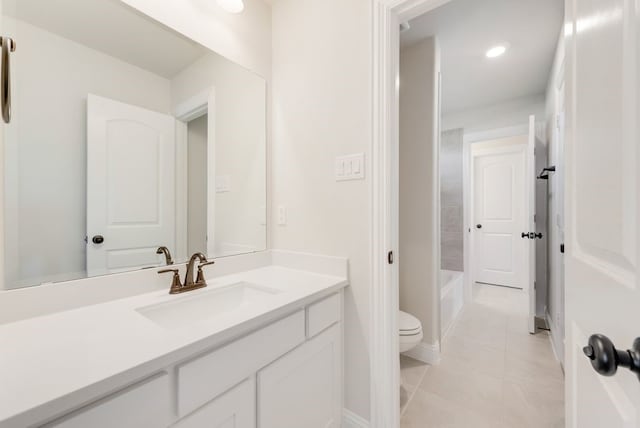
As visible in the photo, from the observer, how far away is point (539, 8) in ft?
5.83

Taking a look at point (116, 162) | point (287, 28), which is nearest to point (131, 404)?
point (116, 162)

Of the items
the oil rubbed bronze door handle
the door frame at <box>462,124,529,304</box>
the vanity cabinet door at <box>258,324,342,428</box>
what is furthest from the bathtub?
the oil rubbed bronze door handle

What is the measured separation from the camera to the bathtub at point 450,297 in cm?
252

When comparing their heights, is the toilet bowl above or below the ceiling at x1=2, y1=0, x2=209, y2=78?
below

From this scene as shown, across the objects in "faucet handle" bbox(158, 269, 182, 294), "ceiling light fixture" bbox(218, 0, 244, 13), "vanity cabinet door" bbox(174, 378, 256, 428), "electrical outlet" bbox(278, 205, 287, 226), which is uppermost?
"ceiling light fixture" bbox(218, 0, 244, 13)

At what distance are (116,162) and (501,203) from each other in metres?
4.55

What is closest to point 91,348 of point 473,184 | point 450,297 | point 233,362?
point 233,362

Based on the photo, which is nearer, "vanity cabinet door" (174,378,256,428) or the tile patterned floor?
"vanity cabinet door" (174,378,256,428)

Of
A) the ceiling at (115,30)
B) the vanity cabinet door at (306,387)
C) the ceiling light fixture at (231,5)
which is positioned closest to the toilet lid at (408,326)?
the vanity cabinet door at (306,387)

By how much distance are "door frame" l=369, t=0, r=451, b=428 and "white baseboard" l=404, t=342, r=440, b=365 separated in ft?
2.82

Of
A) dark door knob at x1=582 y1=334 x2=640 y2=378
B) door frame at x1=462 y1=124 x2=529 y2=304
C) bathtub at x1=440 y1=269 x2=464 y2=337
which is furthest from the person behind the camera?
door frame at x1=462 y1=124 x2=529 y2=304

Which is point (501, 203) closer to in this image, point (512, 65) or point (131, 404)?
point (512, 65)

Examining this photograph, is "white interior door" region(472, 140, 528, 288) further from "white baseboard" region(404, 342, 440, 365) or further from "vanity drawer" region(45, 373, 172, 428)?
"vanity drawer" region(45, 373, 172, 428)

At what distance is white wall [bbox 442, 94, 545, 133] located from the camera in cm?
310
